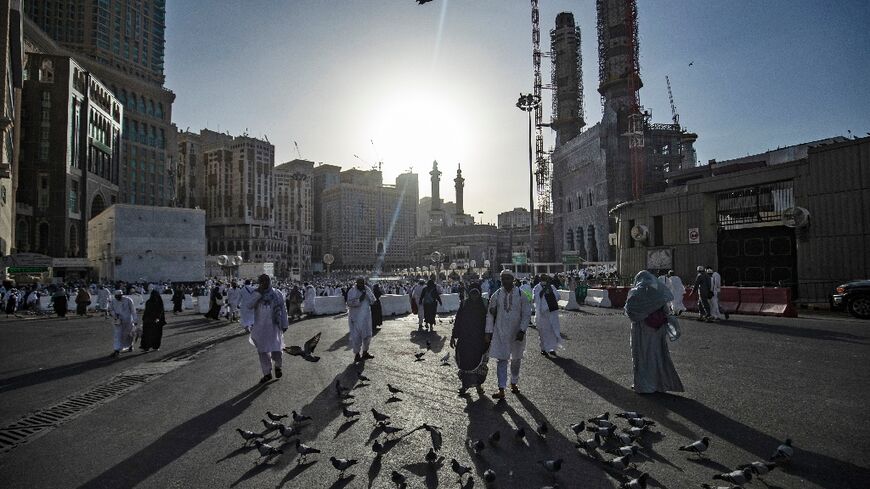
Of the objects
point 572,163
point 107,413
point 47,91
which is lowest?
point 107,413

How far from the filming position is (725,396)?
6.11 m

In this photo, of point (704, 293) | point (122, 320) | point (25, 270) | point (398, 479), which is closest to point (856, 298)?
point (704, 293)

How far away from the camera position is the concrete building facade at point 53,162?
5262 cm

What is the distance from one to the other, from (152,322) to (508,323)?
30.6 feet

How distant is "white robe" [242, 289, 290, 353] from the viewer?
774 cm

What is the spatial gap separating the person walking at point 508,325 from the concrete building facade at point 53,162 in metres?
63.0

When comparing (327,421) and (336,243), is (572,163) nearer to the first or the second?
(327,421)

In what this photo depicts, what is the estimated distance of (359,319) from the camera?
9.34m

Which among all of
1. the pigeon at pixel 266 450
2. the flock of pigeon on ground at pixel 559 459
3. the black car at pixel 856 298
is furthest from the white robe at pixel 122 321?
the black car at pixel 856 298

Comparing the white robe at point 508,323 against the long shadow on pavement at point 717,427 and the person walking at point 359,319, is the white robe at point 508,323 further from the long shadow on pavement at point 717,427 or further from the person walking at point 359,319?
the person walking at point 359,319

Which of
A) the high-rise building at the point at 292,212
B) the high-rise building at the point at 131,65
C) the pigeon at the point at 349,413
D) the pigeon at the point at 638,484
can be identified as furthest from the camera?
the high-rise building at the point at 292,212

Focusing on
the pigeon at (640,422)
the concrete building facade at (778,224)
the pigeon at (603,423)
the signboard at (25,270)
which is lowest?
the pigeon at (640,422)

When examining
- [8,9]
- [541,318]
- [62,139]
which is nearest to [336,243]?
[62,139]

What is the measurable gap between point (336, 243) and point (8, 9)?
120193 mm
